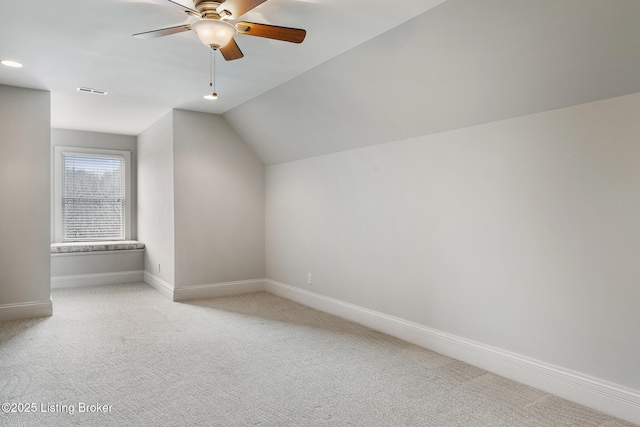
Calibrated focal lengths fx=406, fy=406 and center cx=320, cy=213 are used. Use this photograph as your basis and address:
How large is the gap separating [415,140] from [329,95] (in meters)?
0.98

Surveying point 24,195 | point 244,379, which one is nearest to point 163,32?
point 244,379

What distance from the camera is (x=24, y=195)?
4504 millimetres

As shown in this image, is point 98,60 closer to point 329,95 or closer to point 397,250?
point 329,95

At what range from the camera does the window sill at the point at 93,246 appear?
6.15 m

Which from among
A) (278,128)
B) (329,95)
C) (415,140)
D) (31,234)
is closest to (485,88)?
(415,140)

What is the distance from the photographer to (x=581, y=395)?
102 inches

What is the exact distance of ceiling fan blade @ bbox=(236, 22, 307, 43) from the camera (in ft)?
8.06

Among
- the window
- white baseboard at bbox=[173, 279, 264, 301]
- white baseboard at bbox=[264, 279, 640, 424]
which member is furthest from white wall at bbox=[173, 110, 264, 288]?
the window

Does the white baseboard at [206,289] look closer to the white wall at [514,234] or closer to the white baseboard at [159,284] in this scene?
the white baseboard at [159,284]

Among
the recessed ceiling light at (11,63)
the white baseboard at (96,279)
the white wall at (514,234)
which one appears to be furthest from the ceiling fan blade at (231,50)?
the white baseboard at (96,279)

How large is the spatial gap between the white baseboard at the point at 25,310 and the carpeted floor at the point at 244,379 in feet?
0.49

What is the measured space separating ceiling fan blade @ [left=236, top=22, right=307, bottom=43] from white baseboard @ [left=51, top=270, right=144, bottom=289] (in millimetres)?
5349

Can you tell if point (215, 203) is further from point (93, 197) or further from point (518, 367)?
point (518, 367)

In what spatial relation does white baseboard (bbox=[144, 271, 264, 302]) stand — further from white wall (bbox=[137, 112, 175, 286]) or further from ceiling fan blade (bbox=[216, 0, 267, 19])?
ceiling fan blade (bbox=[216, 0, 267, 19])
